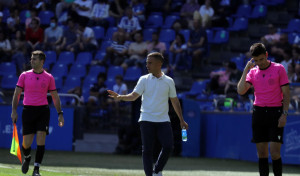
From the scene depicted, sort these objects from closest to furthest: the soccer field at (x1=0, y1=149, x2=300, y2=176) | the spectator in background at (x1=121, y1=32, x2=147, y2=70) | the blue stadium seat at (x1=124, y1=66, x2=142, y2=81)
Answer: the soccer field at (x1=0, y1=149, x2=300, y2=176) < the blue stadium seat at (x1=124, y1=66, x2=142, y2=81) < the spectator in background at (x1=121, y1=32, x2=147, y2=70)

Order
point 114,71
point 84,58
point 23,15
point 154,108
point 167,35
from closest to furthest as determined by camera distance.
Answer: point 154,108 → point 114,71 → point 167,35 → point 84,58 → point 23,15

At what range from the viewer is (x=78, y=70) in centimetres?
2264

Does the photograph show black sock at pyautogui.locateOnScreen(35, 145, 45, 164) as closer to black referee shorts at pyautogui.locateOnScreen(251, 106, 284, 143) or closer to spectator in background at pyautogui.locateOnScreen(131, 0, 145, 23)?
A: black referee shorts at pyautogui.locateOnScreen(251, 106, 284, 143)

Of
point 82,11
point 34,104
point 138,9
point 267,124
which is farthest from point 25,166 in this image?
point 82,11

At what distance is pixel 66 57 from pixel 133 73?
295 centimetres

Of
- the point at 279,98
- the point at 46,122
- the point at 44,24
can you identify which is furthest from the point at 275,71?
the point at 44,24

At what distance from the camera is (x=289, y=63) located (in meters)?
19.0

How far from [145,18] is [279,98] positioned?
14.8m

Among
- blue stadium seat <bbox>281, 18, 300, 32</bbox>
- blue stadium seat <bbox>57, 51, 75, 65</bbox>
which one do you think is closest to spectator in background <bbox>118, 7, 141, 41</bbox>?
blue stadium seat <bbox>57, 51, 75, 65</bbox>

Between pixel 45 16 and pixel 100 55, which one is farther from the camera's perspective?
pixel 45 16

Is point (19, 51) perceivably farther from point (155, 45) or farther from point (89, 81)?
point (155, 45)

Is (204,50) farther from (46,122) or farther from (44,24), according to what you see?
(46,122)

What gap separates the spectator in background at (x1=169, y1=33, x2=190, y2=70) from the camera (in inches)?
833

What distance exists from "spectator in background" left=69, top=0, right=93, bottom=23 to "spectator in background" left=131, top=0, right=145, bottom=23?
64.4 inches
